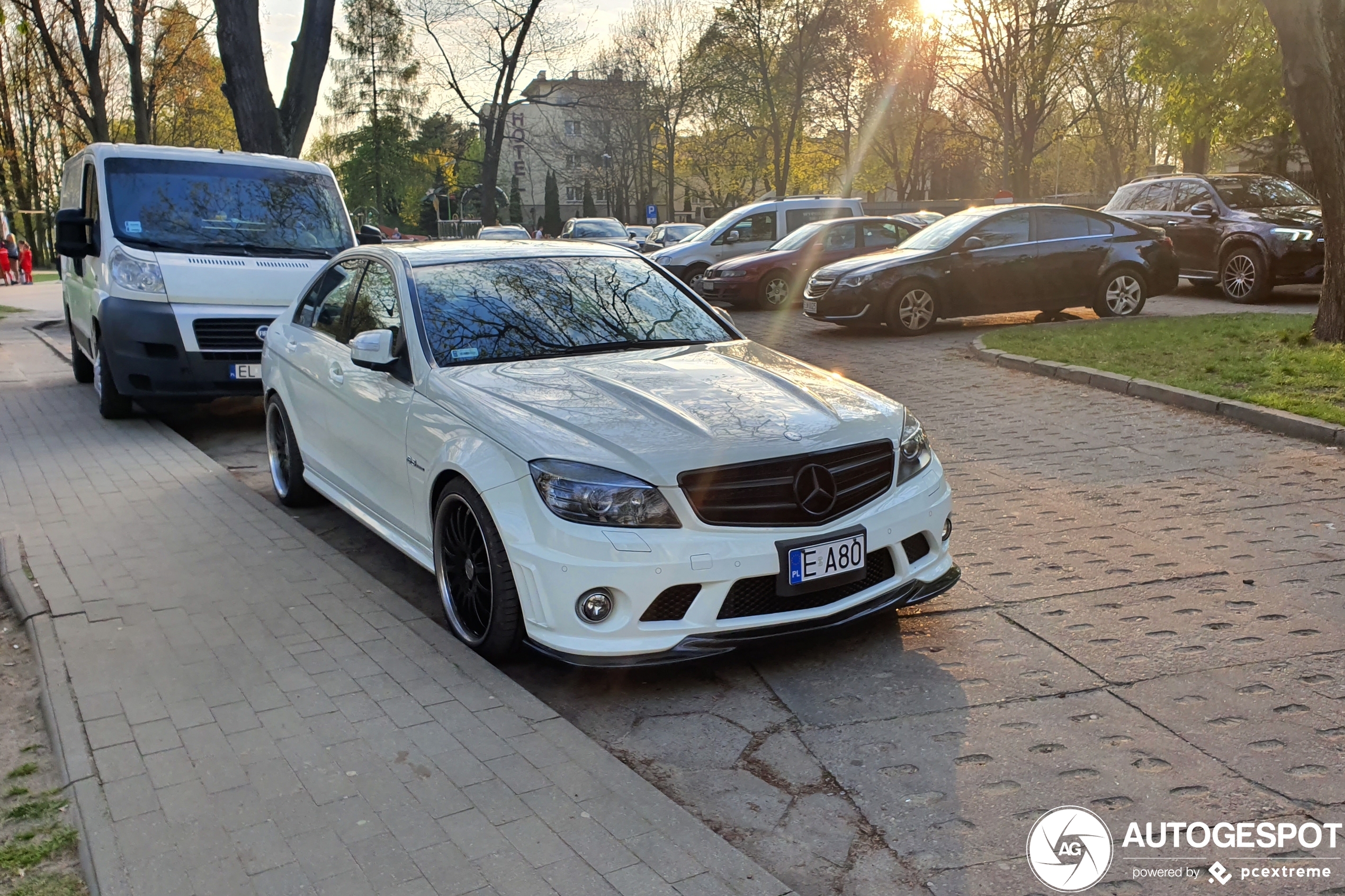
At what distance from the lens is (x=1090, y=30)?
38531 mm

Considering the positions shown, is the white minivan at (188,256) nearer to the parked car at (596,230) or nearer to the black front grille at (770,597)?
the black front grille at (770,597)

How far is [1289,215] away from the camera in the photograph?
1620 cm

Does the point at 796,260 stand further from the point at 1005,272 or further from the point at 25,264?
Result: the point at 25,264

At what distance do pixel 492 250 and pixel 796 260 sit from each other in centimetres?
1298

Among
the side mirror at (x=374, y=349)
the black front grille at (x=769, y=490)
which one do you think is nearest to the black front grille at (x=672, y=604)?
the black front grille at (x=769, y=490)

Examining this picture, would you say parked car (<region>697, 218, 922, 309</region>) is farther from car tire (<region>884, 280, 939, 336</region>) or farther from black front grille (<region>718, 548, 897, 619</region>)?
black front grille (<region>718, 548, 897, 619</region>)

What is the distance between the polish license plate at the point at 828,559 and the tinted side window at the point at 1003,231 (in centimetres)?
1125

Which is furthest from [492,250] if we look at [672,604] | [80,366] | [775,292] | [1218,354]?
[775,292]

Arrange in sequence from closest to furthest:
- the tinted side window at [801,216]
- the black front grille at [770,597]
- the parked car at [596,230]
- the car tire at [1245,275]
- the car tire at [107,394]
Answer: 1. the black front grille at [770,597]
2. the car tire at [107,394]
3. the car tire at [1245,275]
4. the tinted side window at [801,216]
5. the parked car at [596,230]

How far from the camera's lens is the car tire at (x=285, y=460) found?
6844mm

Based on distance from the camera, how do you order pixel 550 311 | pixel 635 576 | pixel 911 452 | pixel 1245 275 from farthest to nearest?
pixel 1245 275
pixel 550 311
pixel 911 452
pixel 635 576

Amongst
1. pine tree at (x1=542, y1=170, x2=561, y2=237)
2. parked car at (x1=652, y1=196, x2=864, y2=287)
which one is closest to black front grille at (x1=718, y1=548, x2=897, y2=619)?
parked car at (x1=652, y1=196, x2=864, y2=287)

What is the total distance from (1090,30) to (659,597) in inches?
1580

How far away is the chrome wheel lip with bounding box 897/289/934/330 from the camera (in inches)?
571
